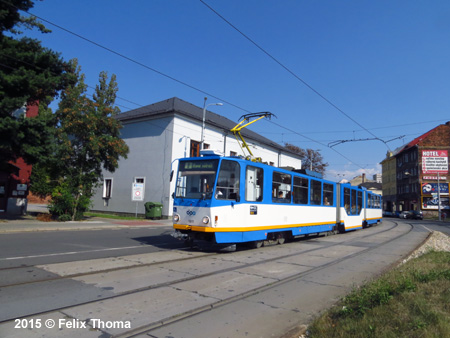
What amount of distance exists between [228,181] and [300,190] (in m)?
5.20

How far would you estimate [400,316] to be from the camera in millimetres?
4301

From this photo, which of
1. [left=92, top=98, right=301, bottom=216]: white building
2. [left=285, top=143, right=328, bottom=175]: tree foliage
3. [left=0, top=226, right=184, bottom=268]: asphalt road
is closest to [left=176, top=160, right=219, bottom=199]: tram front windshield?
[left=0, top=226, right=184, bottom=268]: asphalt road

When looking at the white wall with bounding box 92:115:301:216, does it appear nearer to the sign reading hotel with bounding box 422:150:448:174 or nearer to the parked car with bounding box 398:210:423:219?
the parked car with bounding box 398:210:423:219

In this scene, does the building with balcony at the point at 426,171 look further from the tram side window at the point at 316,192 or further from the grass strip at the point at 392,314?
the grass strip at the point at 392,314

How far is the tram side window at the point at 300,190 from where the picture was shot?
45.9 feet

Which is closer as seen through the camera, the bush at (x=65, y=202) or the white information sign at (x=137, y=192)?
the bush at (x=65, y=202)

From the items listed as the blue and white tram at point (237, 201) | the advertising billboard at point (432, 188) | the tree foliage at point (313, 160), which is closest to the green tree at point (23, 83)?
the blue and white tram at point (237, 201)

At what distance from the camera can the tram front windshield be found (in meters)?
10.2

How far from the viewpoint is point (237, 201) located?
1024 cm

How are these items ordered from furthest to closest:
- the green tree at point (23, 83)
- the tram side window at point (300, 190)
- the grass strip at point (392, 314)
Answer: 1. the green tree at point (23, 83)
2. the tram side window at point (300, 190)
3. the grass strip at point (392, 314)

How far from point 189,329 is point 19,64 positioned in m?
17.7

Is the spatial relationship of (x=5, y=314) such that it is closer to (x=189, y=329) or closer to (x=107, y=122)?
(x=189, y=329)

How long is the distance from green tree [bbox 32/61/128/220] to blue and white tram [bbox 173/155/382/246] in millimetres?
11807

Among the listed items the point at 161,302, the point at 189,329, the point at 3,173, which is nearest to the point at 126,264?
the point at 161,302
